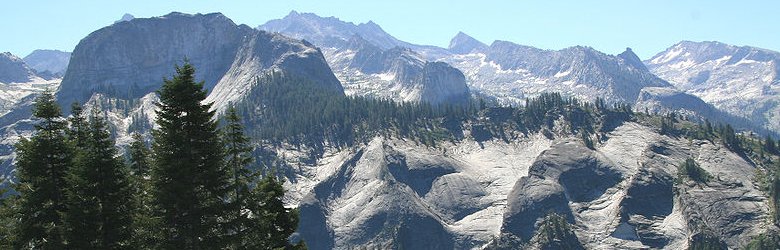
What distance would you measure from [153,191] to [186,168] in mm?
2255

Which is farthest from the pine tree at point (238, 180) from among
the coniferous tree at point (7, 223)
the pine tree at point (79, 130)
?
the coniferous tree at point (7, 223)

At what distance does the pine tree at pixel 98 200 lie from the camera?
3812cm

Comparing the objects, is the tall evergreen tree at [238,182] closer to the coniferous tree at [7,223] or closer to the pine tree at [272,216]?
the pine tree at [272,216]

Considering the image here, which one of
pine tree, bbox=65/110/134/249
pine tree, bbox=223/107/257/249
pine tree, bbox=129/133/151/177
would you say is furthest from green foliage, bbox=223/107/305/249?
pine tree, bbox=129/133/151/177

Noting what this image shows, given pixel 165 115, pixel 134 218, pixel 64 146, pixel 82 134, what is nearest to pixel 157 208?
pixel 134 218

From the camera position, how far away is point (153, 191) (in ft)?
122

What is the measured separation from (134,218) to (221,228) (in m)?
4.71

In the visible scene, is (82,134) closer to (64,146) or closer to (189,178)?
(64,146)

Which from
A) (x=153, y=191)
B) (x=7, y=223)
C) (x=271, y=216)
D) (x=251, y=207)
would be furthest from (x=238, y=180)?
(x=7, y=223)

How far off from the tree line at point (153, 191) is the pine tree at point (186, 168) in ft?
0.18

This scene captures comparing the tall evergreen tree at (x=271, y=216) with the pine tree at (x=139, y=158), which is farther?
the pine tree at (x=139, y=158)

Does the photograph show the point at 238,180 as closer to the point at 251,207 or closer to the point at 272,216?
the point at 251,207

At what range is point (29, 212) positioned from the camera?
40781 mm

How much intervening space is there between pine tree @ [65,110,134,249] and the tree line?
0.05 m
